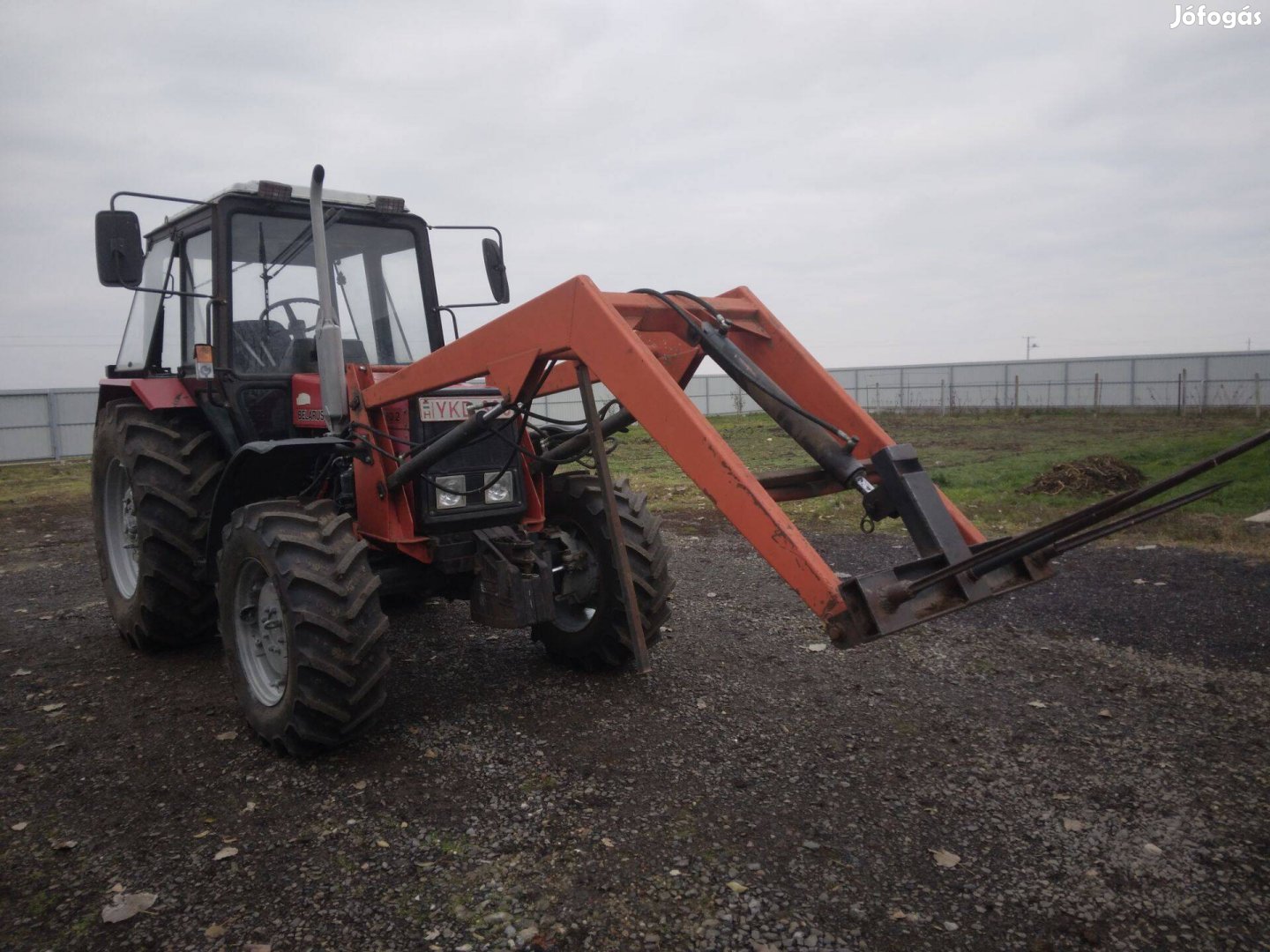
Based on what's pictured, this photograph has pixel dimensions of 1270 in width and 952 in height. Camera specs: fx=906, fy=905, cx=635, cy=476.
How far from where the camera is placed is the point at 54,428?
2473 cm

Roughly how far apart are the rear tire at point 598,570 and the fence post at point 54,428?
24700mm

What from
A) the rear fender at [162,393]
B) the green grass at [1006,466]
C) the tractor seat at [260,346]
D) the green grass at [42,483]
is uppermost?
the tractor seat at [260,346]

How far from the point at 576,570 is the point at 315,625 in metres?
1.60

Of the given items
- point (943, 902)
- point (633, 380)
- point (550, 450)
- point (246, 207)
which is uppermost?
point (246, 207)

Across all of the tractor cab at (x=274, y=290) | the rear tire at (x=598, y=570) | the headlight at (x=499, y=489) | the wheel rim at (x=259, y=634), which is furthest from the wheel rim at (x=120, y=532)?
the rear tire at (x=598, y=570)

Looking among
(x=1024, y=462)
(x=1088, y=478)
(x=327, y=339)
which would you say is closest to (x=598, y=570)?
(x=327, y=339)

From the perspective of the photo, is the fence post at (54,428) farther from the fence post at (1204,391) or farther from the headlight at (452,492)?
the fence post at (1204,391)

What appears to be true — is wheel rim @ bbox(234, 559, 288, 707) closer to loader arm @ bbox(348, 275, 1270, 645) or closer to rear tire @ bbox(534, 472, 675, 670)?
loader arm @ bbox(348, 275, 1270, 645)

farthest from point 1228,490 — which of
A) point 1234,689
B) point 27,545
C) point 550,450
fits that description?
point 27,545

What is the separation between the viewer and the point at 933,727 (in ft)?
14.6

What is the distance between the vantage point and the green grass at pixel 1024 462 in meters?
9.80

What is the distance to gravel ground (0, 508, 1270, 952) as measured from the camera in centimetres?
295

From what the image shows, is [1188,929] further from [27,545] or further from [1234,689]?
[27,545]

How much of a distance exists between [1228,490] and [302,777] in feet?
36.8
